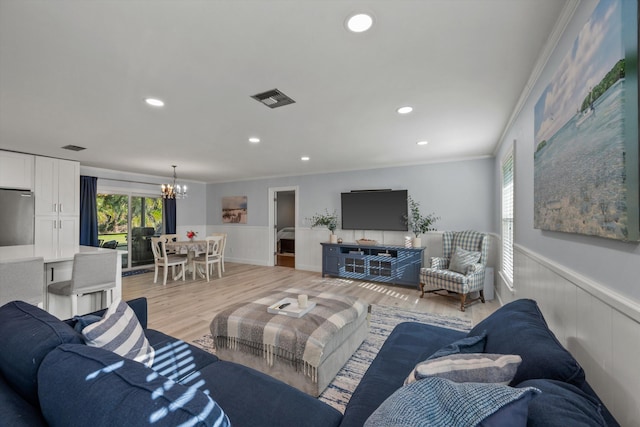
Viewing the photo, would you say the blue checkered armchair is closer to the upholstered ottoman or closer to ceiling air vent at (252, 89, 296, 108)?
the upholstered ottoman

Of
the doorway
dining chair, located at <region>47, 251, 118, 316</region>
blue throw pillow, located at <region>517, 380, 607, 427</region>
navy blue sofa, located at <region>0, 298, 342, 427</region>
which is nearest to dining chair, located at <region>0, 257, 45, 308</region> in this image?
dining chair, located at <region>47, 251, 118, 316</region>

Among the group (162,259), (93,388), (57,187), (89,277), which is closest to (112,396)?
(93,388)

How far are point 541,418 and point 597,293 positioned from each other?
68cm

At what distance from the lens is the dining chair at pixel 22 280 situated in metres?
2.18

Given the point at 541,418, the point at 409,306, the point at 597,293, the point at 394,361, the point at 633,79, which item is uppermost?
the point at 633,79

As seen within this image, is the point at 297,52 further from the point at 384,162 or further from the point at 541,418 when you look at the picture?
the point at 384,162

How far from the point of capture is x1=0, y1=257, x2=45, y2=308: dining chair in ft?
7.16

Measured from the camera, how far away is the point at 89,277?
273cm

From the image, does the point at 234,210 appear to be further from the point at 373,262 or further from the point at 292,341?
the point at 292,341

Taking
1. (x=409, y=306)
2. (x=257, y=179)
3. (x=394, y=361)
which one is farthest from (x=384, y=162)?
(x=394, y=361)

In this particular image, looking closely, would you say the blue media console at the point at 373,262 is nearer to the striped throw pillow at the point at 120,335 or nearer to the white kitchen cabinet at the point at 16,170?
the striped throw pillow at the point at 120,335

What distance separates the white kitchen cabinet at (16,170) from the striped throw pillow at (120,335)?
4.80 m

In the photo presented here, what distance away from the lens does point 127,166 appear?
559cm

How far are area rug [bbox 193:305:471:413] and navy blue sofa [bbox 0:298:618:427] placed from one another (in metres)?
0.60
